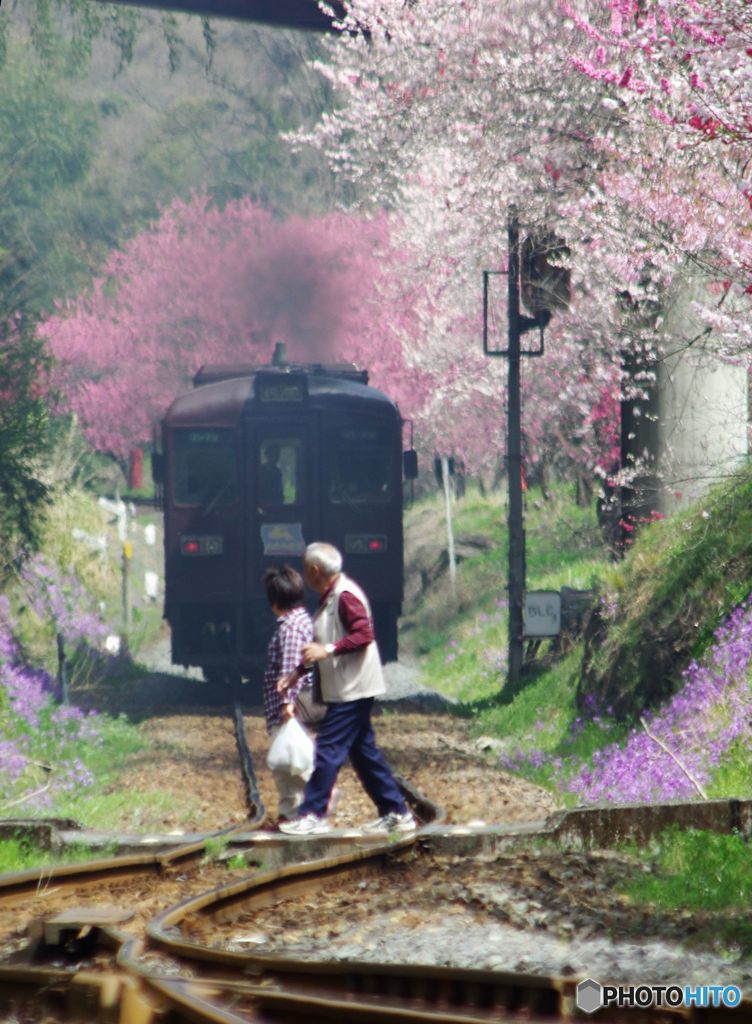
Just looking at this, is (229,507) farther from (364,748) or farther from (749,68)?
(364,748)

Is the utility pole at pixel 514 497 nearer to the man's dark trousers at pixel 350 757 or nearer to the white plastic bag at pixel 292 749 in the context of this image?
the man's dark trousers at pixel 350 757

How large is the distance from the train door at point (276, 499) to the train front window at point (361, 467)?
10.6 inches

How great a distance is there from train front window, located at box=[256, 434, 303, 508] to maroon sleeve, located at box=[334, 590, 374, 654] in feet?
35.9

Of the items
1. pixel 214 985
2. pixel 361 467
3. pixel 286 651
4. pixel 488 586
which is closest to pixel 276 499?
pixel 361 467

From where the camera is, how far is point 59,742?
14.4 metres

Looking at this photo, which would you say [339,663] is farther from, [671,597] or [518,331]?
[518,331]

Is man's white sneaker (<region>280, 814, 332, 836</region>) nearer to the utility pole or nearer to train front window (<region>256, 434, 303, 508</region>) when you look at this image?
the utility pole

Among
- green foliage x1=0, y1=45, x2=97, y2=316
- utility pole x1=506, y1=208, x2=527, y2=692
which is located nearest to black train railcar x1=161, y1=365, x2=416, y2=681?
utility pole x1=506, y1=208, x2=527, y2=692

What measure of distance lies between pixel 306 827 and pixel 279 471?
10988 millimetres

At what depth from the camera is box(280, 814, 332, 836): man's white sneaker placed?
27.3ft

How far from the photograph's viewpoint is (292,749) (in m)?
8.38

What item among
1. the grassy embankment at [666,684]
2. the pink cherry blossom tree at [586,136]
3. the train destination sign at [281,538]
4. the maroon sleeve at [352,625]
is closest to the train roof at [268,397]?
the train destination sign at [281,538]

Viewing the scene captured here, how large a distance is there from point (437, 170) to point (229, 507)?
1404cm

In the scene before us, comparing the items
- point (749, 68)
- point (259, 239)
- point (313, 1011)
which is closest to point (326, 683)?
point (313, 1011)
